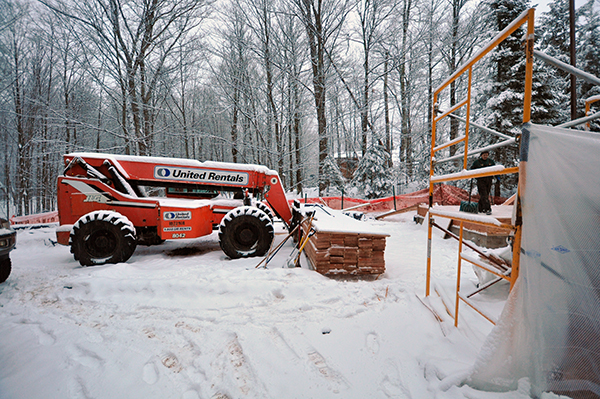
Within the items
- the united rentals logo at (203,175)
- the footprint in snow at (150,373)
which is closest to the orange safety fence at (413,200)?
the united rentals logo at (203,175)

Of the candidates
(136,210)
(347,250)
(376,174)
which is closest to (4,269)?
(136,210)

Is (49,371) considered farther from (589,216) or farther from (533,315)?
(589,216)

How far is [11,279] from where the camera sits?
4.76 meters

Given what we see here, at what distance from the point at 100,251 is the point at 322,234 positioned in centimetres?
451

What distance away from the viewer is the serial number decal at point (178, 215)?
597 cm

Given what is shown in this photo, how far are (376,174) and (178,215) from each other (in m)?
13.6

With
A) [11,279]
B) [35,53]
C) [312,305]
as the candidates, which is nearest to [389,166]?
[312,305]

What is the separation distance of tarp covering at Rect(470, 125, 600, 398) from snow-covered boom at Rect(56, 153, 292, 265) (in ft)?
15.4

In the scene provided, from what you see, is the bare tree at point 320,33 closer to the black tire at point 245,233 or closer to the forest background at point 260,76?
the forest background at point 260,76

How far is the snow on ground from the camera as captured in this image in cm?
219

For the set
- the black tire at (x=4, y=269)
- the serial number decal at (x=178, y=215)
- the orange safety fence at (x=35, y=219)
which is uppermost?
the serial number decal at (x=178, y=215)

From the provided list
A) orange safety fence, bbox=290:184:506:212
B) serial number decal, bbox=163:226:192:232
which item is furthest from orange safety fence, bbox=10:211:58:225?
orange safety fence, bbox=290:184:506:212

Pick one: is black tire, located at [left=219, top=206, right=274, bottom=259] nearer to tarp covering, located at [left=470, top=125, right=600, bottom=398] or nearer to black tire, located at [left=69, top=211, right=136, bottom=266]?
black tire, located at [left=69, top=211, right=136, bottom=266]

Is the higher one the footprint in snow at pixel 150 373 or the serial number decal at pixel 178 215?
the serial number decal at pixel 178 215
